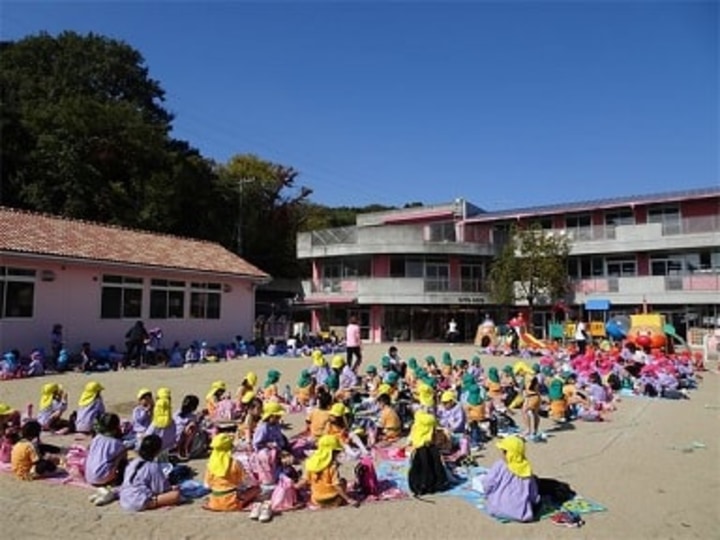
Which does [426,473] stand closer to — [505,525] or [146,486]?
[505,525]

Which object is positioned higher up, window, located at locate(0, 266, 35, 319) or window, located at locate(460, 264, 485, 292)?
window, located at locate(460, 264, 485, 292)

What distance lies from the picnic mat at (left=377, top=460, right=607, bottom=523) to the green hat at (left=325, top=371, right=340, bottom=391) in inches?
186

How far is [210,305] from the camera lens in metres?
26.0

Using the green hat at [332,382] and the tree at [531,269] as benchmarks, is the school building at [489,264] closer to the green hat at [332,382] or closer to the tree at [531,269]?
the tree at [531,269]

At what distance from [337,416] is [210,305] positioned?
17.4 m

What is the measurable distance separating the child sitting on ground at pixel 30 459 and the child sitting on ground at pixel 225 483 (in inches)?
94.4

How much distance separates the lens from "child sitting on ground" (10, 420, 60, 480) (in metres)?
8.07

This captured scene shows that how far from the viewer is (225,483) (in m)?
7.16

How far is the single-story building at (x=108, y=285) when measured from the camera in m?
18.5

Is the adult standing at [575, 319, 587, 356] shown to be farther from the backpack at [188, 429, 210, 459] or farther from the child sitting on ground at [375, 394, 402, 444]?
the backpack at [188, 429, 210, 459]

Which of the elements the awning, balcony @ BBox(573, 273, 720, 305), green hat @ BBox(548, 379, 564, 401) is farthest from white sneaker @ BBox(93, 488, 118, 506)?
balcony @ BBox(573, 273, 720, 305)

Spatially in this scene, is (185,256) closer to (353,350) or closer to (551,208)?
(353,350)

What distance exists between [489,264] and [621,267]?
7313mm

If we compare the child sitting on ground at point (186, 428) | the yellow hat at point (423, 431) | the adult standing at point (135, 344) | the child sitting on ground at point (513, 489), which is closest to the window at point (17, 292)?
the adult standing at point (135, 344)
